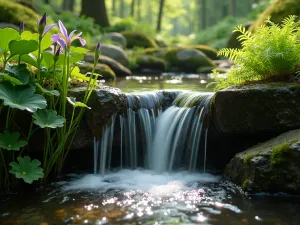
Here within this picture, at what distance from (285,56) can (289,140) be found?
1.25 metres

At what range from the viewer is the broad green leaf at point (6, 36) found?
3801 millimetres

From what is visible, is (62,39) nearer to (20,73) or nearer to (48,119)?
(20,73)

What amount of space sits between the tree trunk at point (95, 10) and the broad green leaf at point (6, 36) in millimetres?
15886

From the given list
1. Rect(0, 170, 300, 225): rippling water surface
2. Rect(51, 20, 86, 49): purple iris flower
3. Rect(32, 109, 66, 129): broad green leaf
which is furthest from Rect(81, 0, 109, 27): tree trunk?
Rect(32, 109, 66, 129): broad green leaf

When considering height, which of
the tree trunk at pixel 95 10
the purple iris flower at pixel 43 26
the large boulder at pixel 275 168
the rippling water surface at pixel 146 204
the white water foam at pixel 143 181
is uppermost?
the tree trunk at pixel 95 10

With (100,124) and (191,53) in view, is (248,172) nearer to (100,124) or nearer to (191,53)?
(100,124)

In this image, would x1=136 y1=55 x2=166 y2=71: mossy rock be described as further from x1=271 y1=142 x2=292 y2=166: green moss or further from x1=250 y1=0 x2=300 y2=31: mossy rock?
x1=271 y1=142 x2=292 y2=166: green moss

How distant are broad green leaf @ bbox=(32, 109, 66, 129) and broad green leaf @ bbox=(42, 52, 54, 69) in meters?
0.55

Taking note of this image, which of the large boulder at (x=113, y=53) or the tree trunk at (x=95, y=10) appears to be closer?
the large boulder at (x=113, y=53)

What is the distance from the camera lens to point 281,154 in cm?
402

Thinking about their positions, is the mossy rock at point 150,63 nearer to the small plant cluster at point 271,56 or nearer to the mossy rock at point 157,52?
the mossy rock at point 157,52

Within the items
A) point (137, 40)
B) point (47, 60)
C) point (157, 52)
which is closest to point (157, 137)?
point (47, 60)

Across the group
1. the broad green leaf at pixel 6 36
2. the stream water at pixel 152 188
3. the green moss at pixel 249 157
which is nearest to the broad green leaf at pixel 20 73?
the broad green leaf at pixel 6 36

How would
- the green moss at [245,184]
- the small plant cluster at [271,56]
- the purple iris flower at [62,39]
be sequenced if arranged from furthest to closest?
the small plant cluster at [271,56]
the green moss at [245,184]
the purple iris flower at [62,39]
